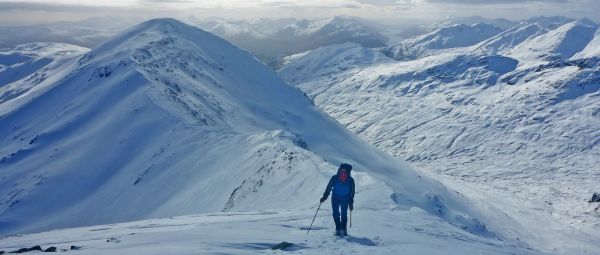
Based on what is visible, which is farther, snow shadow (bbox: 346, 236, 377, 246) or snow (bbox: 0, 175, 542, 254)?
snow shadow (bbox: 346, 236, 377, 246)

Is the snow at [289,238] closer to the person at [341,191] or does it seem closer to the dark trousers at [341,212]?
the dark trousers at [341,212]

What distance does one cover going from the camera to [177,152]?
67.0 metres

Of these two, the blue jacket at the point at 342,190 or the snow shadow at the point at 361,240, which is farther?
the blue jacket at the point at 342,190

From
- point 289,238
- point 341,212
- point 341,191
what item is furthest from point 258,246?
point 341,191

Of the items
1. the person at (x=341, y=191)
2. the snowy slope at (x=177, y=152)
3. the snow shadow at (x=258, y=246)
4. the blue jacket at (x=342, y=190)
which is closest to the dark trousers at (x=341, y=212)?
the person at (x=341, y=191)

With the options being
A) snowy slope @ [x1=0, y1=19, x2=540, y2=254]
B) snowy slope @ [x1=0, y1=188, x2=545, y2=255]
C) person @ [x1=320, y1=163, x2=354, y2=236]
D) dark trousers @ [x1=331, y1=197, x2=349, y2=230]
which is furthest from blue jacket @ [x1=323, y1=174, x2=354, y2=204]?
snowy slope @ [x1=0, y1=19, x2=540, y2=254]

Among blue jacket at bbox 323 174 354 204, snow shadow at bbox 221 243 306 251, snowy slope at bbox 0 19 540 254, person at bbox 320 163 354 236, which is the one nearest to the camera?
snow shadow at bbox 221 243 306 251

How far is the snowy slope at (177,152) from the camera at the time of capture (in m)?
48.3

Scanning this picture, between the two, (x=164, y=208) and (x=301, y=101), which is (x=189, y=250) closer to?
(x=164, y=208)

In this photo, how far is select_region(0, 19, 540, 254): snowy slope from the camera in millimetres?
48312

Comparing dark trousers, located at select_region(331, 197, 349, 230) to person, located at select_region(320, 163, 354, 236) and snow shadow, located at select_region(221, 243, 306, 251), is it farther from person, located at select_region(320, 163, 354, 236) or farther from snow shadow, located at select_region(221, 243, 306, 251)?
snow shadow, located at select_region(221, 243, 306, 251)

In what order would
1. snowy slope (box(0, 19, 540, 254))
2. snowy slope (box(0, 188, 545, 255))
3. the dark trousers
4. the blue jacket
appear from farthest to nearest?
1. snowy slope (box(0, 19, 540, 254))
2. the blue jacket
3. the dark trousers
4. snowy slope (box(0, 188, 545, 255))

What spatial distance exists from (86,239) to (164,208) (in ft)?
97.9

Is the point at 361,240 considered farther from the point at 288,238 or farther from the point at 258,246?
the point at 258,246
